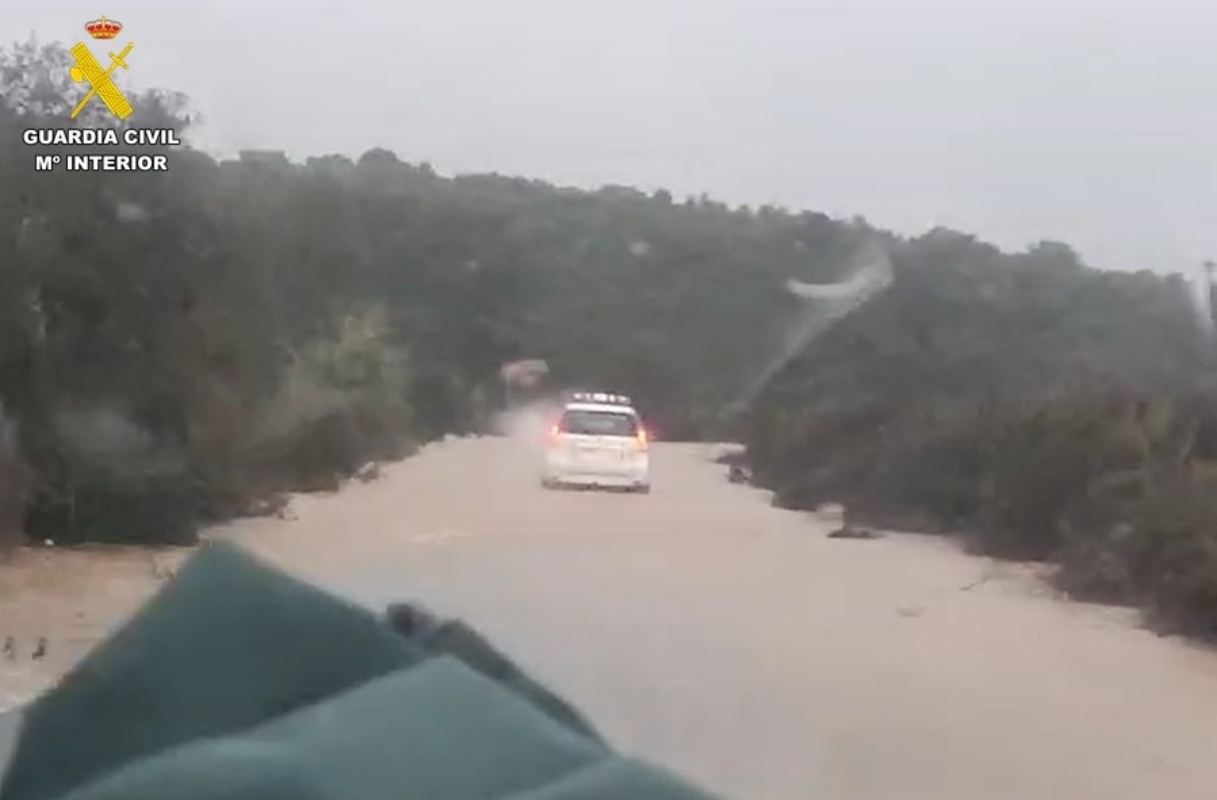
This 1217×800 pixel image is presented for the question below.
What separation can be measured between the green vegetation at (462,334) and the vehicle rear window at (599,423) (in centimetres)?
50

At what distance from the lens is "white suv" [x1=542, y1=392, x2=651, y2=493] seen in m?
15.6

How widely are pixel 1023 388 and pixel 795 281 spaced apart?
6.13 feet

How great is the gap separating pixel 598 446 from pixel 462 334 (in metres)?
5.09

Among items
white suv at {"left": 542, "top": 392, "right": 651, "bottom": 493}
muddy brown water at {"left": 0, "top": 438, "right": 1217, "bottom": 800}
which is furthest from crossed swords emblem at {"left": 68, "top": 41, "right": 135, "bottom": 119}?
white suv at {"left": 542, "top": 392, "right": 651, "bottom": 493}

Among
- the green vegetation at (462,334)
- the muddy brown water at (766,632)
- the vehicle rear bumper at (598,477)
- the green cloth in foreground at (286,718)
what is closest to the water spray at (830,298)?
the green vegetation at (462,334)

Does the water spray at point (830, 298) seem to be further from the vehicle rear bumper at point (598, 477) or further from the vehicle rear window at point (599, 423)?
the vehicle rear bumper at point (598, 477)

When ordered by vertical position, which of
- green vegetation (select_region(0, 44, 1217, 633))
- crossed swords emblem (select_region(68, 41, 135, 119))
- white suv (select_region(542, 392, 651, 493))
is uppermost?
crossed swords emblem (select_region(68, 41, 135, 119))

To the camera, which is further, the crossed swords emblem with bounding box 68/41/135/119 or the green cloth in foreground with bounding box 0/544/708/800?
the crossed swords emblem with bounding box 68/41/135/119

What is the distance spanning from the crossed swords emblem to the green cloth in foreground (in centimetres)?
1030

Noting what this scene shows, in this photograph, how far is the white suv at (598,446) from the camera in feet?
51.2

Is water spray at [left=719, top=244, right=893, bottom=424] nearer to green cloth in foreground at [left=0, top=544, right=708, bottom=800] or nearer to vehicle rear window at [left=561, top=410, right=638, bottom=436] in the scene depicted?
vehicle rear window at [left=561, top=410, right=638, bottom=436]

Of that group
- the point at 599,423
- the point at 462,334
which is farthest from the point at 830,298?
the point at 462,334

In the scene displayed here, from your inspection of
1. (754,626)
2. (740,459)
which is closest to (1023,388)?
(740,459)

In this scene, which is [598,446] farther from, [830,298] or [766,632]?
[766,632]
